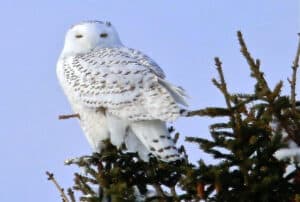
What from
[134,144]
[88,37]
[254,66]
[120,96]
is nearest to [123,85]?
[120,96]

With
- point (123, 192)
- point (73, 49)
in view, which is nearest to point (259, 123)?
point (123, 192)

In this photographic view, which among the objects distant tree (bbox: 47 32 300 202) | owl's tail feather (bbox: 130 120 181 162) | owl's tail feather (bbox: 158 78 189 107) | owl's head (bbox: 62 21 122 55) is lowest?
distant tree (bbox: 47 32 300 202)

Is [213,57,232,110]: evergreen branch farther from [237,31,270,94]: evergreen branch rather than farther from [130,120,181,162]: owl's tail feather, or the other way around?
[130,120,181,162]: owl's tail feather

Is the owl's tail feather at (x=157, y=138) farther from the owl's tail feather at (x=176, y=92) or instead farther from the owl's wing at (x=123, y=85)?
the owl's tail feather at (x=176, y=92)

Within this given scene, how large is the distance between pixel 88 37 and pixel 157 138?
1451mm

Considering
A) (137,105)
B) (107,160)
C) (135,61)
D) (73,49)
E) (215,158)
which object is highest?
(73,49)

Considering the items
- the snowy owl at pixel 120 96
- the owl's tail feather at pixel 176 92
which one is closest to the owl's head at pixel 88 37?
the snowy owl at pixel 120 96

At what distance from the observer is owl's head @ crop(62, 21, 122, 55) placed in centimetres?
618

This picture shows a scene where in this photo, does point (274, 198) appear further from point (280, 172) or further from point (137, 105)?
point (137, 105)

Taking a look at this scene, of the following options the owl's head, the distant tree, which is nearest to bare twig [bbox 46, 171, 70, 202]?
the distant tree

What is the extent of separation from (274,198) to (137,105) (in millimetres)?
2325

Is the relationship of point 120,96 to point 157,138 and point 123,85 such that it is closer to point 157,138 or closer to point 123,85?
point 123,85

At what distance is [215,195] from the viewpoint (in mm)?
3123

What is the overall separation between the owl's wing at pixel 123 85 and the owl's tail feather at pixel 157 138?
9 cm
